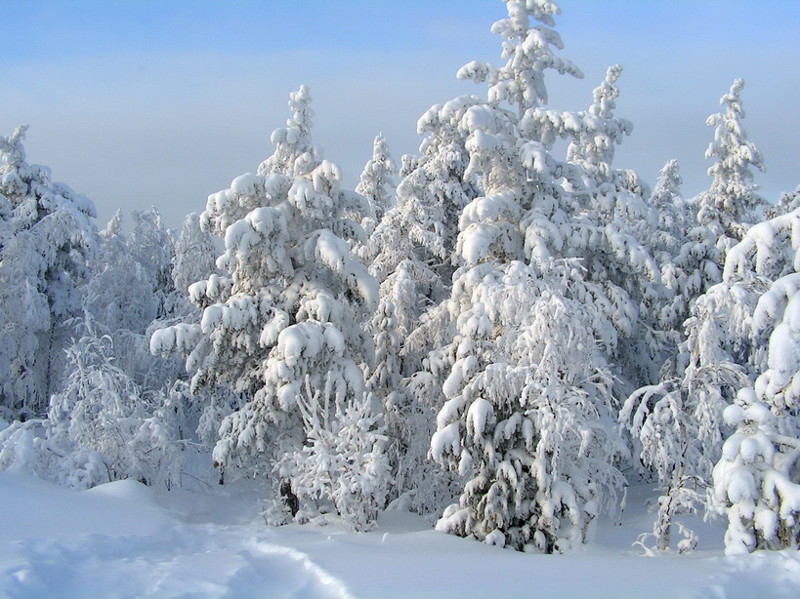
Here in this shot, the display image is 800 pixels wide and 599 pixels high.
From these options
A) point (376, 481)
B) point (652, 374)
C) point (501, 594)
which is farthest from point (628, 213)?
point (501, 594)

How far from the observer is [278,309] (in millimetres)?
17094

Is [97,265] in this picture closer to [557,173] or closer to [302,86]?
[302,86]

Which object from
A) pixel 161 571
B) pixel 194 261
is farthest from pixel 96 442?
pixel 194 261

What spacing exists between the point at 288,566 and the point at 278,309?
7.83 m

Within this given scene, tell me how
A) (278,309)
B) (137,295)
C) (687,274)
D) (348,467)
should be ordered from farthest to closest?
1. (137,295)
2. (687,274)
3. (278,309)
4. (348,467)

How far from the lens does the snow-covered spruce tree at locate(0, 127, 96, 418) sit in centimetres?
2611

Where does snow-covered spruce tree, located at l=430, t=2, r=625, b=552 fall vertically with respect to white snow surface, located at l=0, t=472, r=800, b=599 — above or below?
above

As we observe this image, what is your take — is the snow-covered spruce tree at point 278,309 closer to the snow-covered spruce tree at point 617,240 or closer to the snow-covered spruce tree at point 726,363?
the snow-covered spruce tree at point 617,240

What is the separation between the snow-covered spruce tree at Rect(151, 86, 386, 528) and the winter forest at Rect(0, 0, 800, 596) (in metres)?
0.07

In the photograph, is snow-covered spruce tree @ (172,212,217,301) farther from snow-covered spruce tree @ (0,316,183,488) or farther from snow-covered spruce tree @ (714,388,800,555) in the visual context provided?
snow-covered spruce tree @ (714,388,800,555)

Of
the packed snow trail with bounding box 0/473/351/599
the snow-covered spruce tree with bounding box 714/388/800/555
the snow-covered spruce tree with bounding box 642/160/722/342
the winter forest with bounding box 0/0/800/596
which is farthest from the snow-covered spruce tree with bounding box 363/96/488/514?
the snow-covered spruce tree with bounding box 714/388/800/555

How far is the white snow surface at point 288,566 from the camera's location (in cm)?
884

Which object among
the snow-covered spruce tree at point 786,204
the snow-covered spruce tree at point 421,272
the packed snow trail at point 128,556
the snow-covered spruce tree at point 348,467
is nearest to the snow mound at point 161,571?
the packed snow trail at point 128,556

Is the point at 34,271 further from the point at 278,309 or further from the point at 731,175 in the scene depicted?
the point at 731,175
